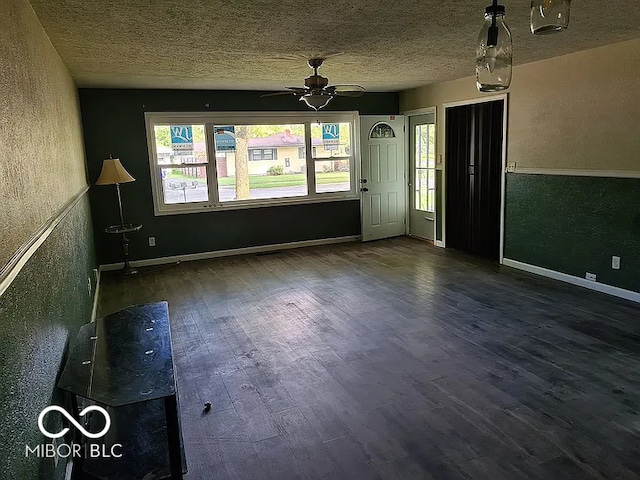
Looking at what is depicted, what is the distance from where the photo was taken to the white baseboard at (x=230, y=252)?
6.47m

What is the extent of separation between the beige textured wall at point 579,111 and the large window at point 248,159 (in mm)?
2719

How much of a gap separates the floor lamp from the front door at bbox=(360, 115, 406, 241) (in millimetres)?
3446

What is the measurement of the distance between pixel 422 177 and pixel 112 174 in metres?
4.45

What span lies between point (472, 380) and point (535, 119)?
3.41 meters

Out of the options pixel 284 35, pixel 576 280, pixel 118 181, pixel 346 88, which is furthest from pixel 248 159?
pixel 576 280

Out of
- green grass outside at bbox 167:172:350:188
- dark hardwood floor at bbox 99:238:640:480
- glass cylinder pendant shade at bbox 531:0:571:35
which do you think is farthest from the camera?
green grass outside at bbox 167:172:350:188

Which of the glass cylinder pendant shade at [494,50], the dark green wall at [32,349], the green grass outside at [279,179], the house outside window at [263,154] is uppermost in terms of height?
the glass cylinder pendant shade at [494,50]

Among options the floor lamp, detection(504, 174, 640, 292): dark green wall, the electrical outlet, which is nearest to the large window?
the floor lamp

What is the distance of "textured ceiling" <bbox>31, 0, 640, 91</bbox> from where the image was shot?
2838 mm

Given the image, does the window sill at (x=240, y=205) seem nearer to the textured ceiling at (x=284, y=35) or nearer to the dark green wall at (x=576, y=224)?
the textured ceiling at (x=284, y=35)

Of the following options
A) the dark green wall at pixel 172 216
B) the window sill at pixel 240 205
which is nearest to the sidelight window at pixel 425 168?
the dark green wall at pixel 172 216

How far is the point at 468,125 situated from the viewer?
247 inches

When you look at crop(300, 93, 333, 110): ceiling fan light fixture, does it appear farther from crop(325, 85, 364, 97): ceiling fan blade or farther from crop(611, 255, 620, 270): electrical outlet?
crop(611, 255, 620, 270): electrical outlet

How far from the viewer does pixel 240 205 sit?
693 cm
